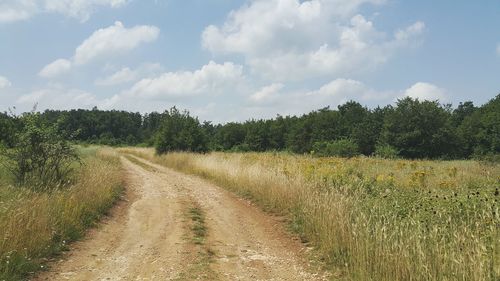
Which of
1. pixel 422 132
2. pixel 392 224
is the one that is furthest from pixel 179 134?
pixel 422 132

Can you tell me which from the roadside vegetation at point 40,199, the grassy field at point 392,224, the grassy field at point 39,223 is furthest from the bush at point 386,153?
the grassy field at point 39,223

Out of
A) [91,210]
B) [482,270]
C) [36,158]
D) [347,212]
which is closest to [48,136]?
[36,158]

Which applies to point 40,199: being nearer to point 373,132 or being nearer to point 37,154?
point 37,154

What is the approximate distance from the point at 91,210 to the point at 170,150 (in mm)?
25169

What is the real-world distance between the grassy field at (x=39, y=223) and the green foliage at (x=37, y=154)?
0.61m

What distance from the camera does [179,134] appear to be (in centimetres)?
3462

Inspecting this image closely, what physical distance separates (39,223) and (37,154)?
532cm

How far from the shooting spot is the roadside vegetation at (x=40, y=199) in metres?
6.22

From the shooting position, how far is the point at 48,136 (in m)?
12.0

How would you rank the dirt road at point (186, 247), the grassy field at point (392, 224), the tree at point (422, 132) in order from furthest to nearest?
the tree at point (422, 132)
the dirt road at point (186, 247)
the grassy field at point (392, 224)

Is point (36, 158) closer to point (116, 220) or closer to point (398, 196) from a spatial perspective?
point (116, 220)

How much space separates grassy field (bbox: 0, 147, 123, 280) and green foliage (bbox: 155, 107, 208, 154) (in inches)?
888

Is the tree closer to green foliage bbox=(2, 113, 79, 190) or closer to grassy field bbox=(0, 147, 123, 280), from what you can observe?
green foliage bbox=(2, 113, 79, 190)

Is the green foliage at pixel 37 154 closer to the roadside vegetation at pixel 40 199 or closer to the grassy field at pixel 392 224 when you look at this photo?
the roadside vegetation at pixel 40 199
